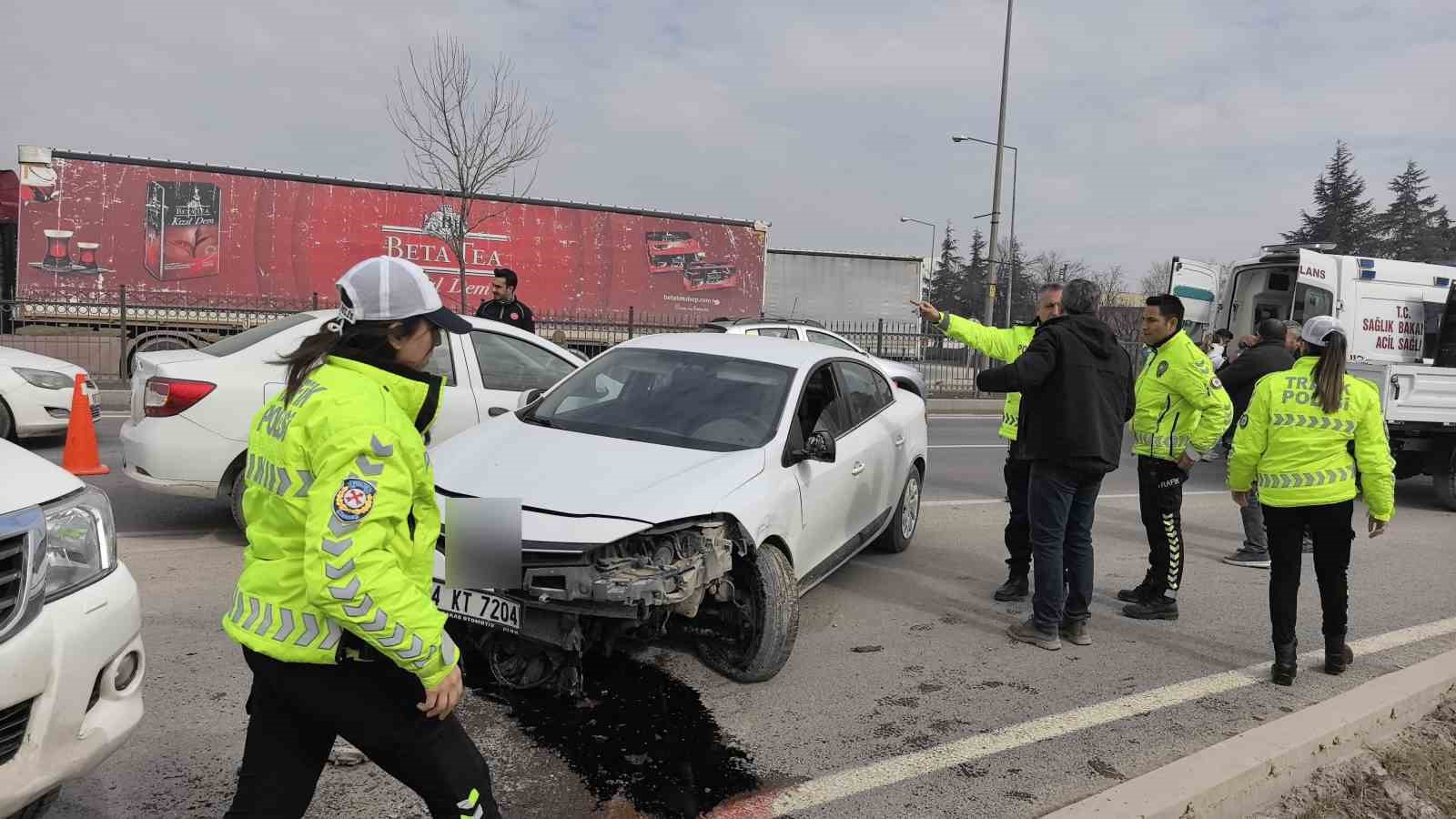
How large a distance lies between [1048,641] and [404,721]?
3876 mm

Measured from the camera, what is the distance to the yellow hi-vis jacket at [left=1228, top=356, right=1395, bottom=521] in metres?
4.53

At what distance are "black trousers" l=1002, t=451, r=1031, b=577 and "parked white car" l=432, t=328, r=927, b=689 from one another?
85 centimetres

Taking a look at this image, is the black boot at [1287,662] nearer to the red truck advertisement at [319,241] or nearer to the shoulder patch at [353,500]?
the shoulder patch at [353,500]

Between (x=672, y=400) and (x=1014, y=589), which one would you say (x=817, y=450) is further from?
(x=1014, y=589)

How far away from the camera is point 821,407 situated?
17.8ft

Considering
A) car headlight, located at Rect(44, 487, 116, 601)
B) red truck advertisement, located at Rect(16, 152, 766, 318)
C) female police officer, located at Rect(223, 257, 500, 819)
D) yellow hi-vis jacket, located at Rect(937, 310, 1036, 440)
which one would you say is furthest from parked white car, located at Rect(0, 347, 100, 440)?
red truck advertisement, located at Rect(16, 152, 766, 318)

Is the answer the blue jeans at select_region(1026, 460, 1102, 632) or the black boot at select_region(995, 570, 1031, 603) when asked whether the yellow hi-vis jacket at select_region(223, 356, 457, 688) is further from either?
the black boot at select_region(995, 570, 1031, 603)

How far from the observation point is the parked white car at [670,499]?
371cm

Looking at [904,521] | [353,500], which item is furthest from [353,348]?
[904,521]

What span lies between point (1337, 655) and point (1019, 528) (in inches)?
70.0

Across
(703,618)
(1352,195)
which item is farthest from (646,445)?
(1352,195)

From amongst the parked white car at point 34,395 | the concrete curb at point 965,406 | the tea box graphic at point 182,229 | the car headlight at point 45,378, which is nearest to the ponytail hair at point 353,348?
the parked white car at point 34,395

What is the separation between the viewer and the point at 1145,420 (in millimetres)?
5840

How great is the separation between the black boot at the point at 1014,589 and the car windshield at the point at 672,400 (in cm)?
200
